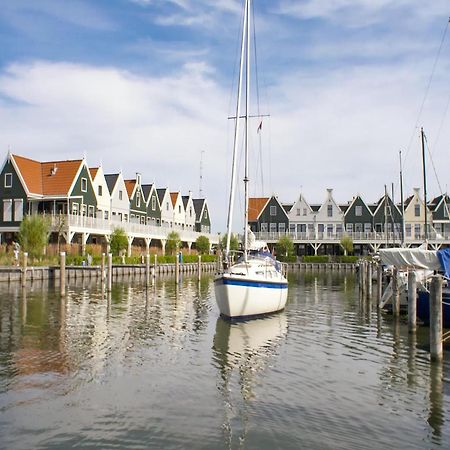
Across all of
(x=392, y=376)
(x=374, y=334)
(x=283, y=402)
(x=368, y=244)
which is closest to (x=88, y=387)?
(x=283, y=402)

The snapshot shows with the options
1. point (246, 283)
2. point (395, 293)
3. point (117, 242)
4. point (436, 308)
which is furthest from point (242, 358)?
point (117, 242)

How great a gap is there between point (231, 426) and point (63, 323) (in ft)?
43.8

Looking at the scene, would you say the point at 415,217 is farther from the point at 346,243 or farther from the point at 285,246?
the point at 285,246

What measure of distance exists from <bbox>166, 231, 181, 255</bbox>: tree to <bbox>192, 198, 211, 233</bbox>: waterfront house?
25137mm

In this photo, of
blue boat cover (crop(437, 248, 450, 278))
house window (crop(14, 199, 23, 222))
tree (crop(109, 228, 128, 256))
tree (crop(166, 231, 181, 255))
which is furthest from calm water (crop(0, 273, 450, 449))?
tree (crop(166, 231, 181, 255))

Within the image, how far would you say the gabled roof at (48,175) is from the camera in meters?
53.6

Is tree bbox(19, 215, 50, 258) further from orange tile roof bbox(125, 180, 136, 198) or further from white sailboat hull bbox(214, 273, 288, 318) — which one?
orange tile roof bbox(125, 180, 136, 198)

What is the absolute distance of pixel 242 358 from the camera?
16.1m

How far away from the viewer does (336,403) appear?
11672mm

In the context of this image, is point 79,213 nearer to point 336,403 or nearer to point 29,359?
point 29,359

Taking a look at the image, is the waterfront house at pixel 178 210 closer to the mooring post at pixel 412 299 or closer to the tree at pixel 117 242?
the tree at pixel 117 242

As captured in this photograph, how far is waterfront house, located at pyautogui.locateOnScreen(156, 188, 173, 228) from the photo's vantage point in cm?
7888

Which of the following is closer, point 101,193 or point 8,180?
point 8,180

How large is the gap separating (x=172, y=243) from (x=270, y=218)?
27198 mm
